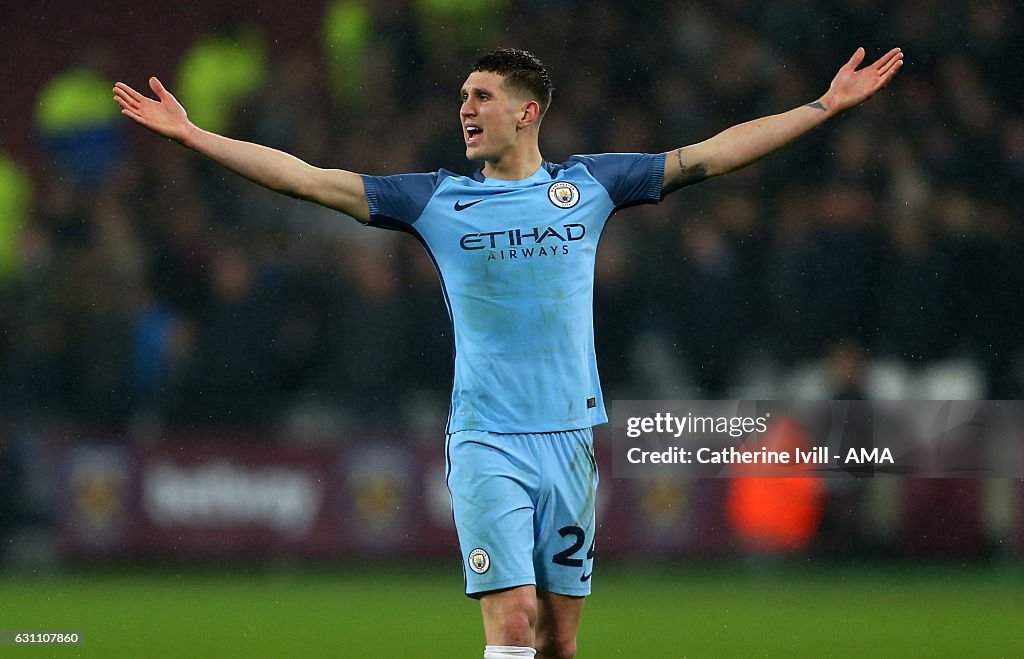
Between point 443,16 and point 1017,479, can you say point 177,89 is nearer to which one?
point 443,16

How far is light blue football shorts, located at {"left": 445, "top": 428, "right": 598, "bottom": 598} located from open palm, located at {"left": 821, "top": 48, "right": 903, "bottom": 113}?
147 cm

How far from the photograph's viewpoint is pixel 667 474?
419 inches

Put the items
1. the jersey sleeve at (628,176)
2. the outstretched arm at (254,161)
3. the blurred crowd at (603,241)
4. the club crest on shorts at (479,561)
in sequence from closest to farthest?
the club crest on shorts at (479,561), the outstretched arm at (254,161), the jersey sleeve at (628,176), the blurred crowd at (603,241)

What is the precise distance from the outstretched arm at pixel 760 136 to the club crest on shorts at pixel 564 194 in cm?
36

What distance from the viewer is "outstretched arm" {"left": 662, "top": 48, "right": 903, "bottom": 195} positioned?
18.5 feet

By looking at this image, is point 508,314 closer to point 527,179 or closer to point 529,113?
point 527,179

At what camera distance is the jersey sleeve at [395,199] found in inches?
214

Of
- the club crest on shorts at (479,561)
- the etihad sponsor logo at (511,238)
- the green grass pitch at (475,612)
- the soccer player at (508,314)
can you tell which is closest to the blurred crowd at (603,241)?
the green grass pitch at (475,612)

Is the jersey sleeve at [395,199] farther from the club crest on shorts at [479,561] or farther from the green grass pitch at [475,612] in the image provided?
the green grass pitch at [475,612]

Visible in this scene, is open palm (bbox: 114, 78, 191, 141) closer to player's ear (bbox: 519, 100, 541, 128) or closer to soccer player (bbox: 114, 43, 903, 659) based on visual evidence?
soccer player (bbox: 114, 43, 903, 659)

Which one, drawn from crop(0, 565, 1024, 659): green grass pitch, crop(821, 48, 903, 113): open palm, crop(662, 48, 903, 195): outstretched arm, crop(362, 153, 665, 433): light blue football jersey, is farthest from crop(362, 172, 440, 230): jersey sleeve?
crop(0, 565, 1024, 659): green grass pitch

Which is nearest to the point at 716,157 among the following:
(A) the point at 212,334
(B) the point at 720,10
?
(A) the point at 212,334

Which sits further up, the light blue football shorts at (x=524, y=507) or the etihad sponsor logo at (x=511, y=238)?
the etihad sponsor logo at (x=511, y=238)

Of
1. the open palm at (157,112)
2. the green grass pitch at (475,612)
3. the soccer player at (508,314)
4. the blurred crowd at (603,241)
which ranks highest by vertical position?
the blurred crowd at (603,241)
